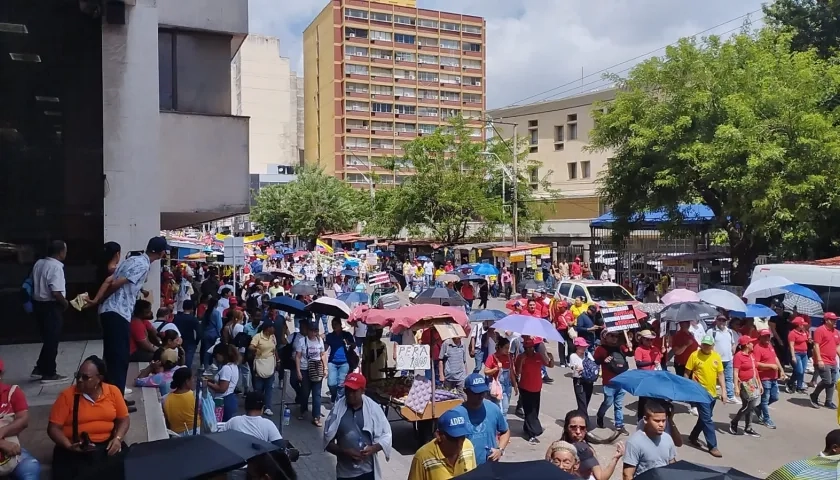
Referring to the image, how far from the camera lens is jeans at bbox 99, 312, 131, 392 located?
755 cm

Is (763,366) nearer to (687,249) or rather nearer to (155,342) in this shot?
(155,342)

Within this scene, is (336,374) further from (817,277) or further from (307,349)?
(817,277)

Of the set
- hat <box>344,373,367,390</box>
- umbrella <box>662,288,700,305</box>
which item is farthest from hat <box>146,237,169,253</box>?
umbrella <box>662,288,700,305</box>

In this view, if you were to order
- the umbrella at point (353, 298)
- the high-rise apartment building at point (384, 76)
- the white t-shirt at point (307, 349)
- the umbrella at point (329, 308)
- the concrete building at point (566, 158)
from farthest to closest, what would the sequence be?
the high-rise apartment building at point (384, 76), the concrete building at point (566, 158), the umbrella at point (353, 298), the umbrella at point (329, 308), the white t-shirt at point (307, 349)

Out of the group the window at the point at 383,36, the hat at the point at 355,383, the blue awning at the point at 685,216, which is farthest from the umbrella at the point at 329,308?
the window at the point at 383,36

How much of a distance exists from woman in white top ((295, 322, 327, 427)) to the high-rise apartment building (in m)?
76.4

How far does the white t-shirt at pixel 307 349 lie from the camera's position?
11.7 m

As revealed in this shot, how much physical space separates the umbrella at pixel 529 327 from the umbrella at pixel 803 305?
27.7 feet

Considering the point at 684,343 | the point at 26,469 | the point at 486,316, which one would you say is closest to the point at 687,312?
the point at 684,343

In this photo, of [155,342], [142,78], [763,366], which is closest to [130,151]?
[142,78]

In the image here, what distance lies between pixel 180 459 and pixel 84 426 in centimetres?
173

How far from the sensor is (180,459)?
473 cm

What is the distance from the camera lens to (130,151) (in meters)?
11.9

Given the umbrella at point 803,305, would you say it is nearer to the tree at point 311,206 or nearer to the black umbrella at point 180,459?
the black umbrella at point 180,459
